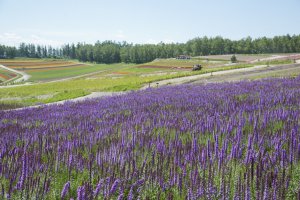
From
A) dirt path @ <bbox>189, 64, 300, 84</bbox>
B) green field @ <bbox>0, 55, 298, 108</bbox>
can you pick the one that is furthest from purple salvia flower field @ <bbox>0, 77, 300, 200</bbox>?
dirt path @ <bbox>189, 64, 300, 84</bbox>

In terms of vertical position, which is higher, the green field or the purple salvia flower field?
the purple salvia flower field

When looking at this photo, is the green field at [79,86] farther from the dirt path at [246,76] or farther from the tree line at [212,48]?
the tree line at [212,48]

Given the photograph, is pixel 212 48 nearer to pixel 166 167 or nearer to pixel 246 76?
pixel 246 76

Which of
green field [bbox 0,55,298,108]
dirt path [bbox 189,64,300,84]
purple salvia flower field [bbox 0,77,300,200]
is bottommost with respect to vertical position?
green field [bbox 0,55,298,108]

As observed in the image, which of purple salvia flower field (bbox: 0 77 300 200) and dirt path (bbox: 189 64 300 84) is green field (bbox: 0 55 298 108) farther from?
purple salvia flower field (bbox: 0 77 300 200)

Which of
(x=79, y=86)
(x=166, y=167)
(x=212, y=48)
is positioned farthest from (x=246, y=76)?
(x=212, y=48)

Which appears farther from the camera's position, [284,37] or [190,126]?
[284,37]

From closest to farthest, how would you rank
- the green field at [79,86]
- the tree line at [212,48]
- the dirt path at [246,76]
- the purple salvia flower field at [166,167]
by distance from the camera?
the purple salvia flower field at [166,167], the dirt path at [246,76], the green field at [79,86], the tree line at [212,48]

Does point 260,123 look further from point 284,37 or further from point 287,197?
point 284,37

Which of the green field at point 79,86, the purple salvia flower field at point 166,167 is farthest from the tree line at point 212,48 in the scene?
the purple salvia flower field at point 166,167

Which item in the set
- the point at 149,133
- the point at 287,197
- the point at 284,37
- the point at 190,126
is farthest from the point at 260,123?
the point at 284,37

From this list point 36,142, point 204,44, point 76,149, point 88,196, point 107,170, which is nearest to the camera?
point 88,196

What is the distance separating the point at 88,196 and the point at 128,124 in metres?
4.11

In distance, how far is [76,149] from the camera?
15.3 feet
